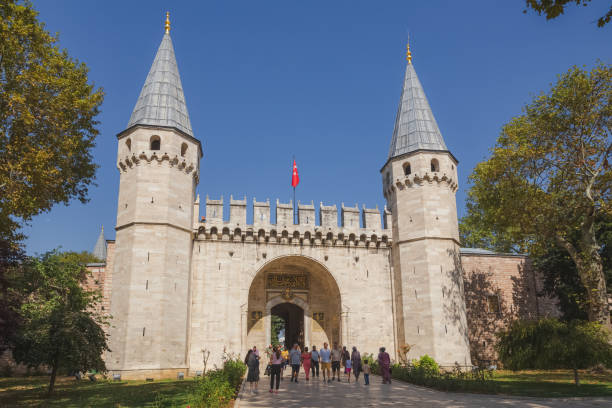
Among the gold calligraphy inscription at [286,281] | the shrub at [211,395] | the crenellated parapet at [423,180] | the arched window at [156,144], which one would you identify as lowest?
the shrub at [211,395]

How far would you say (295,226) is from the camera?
22.4 meters

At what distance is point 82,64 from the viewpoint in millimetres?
15297

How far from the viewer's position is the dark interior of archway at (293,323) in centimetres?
2506

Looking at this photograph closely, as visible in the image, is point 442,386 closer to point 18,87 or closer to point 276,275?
point 276,275

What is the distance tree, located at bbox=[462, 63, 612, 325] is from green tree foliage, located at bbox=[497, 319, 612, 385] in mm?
4480

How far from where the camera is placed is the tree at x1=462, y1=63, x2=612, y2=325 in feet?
61.5

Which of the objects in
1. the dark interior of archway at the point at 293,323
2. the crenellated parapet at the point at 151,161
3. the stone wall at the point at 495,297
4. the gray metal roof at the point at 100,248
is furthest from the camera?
the gray metal roof at the point at 100,248

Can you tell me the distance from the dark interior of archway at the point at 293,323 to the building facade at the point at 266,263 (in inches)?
13.9

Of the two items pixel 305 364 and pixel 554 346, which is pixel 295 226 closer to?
pixel 305 364

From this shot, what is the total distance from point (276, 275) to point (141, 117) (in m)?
9.91

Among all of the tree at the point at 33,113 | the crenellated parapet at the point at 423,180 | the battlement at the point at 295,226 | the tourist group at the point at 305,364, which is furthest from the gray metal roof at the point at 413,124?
the tree at the point at 33,113

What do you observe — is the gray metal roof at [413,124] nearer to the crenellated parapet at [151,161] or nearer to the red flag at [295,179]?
the red flag at [295,179]

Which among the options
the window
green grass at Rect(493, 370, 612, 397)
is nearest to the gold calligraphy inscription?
the window

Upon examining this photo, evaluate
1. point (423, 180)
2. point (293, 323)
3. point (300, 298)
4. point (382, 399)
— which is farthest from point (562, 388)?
point (293, 323)
